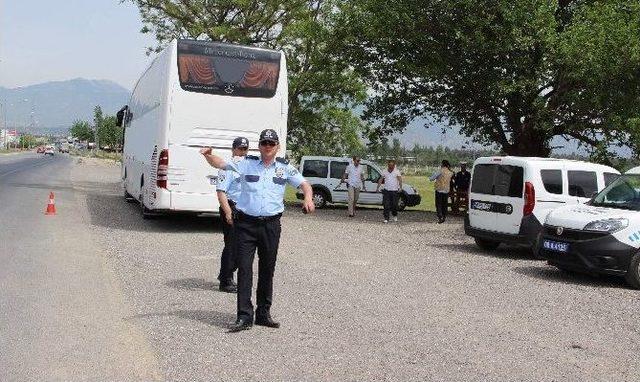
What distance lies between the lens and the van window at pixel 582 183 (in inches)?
Result: 525

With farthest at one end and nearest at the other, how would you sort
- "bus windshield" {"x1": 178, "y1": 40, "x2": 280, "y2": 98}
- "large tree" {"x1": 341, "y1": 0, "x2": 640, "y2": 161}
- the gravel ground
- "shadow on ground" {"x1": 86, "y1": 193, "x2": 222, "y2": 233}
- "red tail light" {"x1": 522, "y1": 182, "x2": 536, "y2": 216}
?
"large tree" {"x1": 341, "y1": 0, "x2": 640, "y2": 161} < "shadow on ground" {"x1": 86, "y1": 193, "x2": 222, "y2": 233} < "bus windshield" {"x1": 178, "y1": 40, "x2": 280, "y2": 98} < "red tail light" {"x1": 522, "y1": 182, "x2": 536, "y2": 216} < the gravel ground

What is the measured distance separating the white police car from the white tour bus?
20.4 feet

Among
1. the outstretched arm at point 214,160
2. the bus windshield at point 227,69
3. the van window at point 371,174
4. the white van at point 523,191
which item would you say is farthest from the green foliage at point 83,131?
the outstretched arm at point 214,160

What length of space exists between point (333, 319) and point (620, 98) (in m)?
14.4

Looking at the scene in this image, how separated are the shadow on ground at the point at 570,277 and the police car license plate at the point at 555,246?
17.7 inches

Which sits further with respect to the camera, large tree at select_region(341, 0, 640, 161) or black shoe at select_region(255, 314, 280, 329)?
large tree at select_region(341, 0, 640, 161)

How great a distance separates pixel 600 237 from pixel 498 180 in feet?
11.1

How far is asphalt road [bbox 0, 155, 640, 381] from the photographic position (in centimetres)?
569

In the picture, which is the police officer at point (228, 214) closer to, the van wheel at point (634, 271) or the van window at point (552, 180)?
the van wheel at point (634, 271)

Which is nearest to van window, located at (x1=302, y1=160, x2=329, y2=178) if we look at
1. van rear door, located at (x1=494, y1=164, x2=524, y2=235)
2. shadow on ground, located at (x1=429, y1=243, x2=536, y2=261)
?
shadow on ground, located at (x1=429, y1=243, x2=536, y2=261)

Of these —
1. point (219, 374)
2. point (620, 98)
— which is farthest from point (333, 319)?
point (620, 98)

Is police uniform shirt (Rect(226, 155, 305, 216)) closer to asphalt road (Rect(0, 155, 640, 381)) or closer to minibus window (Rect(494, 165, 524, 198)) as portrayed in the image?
asphalt road (Rect(0, 155, 640, 381))

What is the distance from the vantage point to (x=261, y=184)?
6863 mm

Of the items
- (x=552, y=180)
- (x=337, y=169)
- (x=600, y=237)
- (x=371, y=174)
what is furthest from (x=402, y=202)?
(x=600, y=237)
